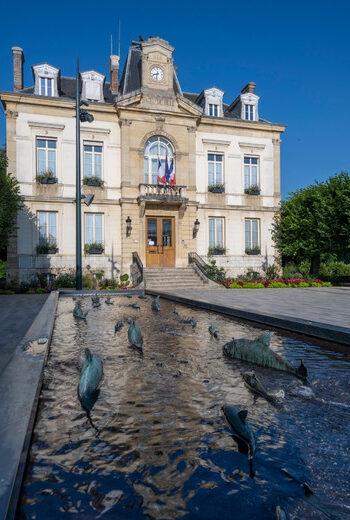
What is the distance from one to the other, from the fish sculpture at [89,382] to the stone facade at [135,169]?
55.7ft

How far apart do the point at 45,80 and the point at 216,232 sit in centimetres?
1317

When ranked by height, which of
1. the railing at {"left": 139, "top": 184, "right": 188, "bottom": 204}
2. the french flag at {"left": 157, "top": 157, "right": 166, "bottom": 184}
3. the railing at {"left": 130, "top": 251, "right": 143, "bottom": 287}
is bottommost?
the railing at {"left": 130, "top": 251, "right": 143, "bottom": 287}

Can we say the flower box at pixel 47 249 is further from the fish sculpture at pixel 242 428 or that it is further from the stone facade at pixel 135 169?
the fish sculpture at pixel 242 428

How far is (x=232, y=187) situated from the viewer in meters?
22.4

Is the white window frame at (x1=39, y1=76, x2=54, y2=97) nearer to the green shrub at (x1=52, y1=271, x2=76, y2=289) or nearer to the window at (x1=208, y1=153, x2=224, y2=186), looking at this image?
the window at (x1=208, y1=153, x2=224, y2=186)

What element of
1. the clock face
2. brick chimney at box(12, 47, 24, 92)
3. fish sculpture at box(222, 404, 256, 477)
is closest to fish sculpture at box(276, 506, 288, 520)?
fish sculpture at box(222, 404, 256, 477)

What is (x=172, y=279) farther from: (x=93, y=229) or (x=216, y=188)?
(x=216, y=188)

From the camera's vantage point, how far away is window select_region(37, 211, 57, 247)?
758 inches

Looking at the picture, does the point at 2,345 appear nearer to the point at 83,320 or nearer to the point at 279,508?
the point at 83,320

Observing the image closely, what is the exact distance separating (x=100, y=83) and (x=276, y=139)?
1163cm

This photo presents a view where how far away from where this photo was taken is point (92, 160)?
66.0ft

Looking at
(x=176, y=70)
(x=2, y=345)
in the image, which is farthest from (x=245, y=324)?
(x=176, y=70)

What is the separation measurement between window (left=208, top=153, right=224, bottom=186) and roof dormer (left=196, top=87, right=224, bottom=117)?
3076 mm

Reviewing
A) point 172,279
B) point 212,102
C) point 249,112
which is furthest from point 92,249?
point 249,112
